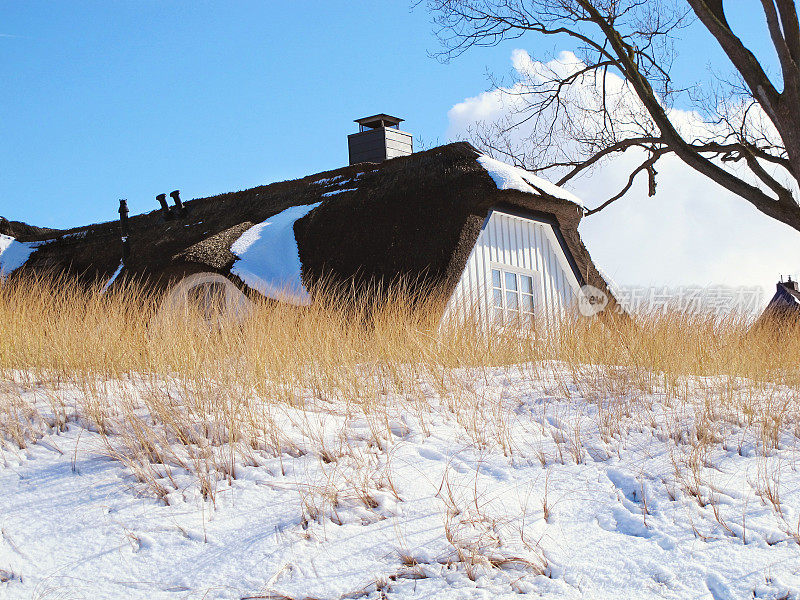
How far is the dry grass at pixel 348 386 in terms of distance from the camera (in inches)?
141

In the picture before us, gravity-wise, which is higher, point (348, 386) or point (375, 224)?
point (375, 224)

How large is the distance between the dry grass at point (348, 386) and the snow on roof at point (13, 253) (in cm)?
600

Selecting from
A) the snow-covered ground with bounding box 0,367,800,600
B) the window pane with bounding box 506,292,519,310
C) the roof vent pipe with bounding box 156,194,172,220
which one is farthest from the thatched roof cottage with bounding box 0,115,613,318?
the snow-covered ground with bounding box 0,367,800,600

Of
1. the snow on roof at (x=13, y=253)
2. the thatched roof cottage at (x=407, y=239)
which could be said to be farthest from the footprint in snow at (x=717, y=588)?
the snow on roof at (x=13, y=253)

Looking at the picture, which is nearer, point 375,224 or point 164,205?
point 375,224

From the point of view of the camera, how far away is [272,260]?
28.4ft

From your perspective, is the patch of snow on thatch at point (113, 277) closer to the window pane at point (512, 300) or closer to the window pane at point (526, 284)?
the window pane at point (512, 300)

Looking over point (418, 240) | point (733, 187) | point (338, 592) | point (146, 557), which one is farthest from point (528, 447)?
point (733, 187)

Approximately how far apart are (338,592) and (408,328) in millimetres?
3245

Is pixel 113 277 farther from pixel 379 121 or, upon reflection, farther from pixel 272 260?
pixel 379 121

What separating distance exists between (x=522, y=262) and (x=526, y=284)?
29 cm

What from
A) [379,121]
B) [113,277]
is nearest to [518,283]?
[379,121]

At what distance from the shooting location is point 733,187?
392 inches

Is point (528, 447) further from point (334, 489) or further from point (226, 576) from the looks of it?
Result: point (226, 576)
